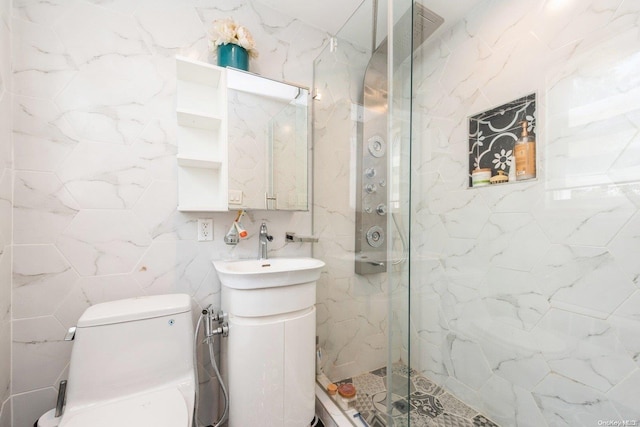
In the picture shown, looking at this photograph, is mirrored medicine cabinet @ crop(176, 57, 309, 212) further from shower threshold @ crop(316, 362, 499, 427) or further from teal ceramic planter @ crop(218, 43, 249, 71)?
shower threshold @ crop(316, 362, 499, 427)

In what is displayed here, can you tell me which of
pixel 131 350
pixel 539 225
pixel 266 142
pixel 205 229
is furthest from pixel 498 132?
pixel 131 350

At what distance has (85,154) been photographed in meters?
1.09

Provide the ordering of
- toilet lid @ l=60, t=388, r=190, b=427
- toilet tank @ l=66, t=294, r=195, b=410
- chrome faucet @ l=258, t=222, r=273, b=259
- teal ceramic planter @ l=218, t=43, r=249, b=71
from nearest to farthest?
toilet lid @ l=60, t=388, r=190, b=427, toilet tank @ l=66, t=294, r=195, b=410, teal ceramic planter @ l=218, t=43, r=249, b=71, chrome faucet @ l=258, t=222, r=273, b=259

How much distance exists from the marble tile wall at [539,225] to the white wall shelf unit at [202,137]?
1069 millimetres

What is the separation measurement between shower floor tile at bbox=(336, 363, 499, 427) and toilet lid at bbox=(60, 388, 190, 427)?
75cm

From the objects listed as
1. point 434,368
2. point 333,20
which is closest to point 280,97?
point 333,20

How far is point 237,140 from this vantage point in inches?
51.1

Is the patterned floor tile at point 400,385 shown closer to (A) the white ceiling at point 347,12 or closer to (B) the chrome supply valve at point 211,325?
(B) the chrome supply valve at point 211,325

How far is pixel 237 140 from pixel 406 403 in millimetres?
1365

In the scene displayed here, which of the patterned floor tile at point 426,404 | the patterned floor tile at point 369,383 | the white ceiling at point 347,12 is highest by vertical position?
the white ceiling at point 347,12

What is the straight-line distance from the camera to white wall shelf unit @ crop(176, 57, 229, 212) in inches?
48.1

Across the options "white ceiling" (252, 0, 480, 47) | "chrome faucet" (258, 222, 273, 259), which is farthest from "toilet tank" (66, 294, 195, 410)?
"white ceiling" (252, 0, 480, 47)

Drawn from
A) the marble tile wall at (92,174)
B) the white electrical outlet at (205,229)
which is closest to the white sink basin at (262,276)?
the white electrical outlet at (205,229)

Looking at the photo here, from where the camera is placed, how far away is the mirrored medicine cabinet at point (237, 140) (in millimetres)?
1250
